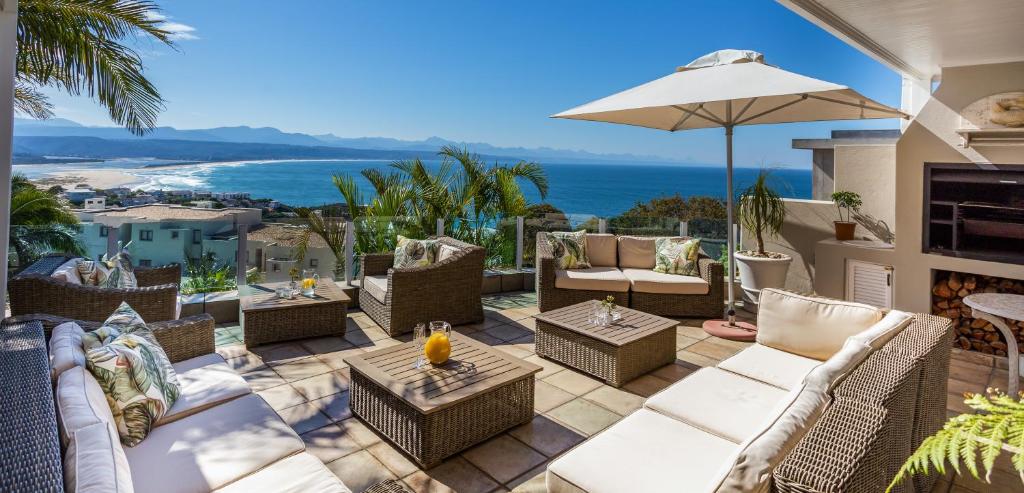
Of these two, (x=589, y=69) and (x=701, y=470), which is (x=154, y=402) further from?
(x=589, y=69)

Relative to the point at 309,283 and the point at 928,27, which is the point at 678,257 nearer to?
the point at 928,27

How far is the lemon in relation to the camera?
289cm

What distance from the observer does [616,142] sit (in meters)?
64.8

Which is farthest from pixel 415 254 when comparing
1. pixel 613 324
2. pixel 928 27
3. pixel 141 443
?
pixel 928 27

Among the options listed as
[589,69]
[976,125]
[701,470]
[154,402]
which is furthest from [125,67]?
[589,69]

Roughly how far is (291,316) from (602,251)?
10.9 feet

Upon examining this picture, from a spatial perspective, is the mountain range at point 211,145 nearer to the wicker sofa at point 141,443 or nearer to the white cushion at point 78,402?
the wicker sofa at point 141,443

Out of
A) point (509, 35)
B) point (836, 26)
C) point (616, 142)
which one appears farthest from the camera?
point (616, 142)

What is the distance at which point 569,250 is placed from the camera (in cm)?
564

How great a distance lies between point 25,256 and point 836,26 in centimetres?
649

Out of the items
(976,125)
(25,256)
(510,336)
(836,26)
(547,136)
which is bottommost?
(510,336)

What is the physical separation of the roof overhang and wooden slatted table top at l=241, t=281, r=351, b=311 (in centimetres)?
421

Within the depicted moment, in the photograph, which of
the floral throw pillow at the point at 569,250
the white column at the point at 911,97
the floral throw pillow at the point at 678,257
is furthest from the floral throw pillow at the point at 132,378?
the white column at the point at 911,97

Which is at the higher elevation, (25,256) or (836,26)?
(836,26)
